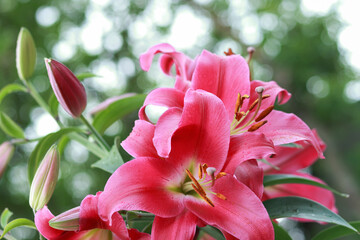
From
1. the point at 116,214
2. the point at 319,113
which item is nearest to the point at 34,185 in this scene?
the point at 116,214

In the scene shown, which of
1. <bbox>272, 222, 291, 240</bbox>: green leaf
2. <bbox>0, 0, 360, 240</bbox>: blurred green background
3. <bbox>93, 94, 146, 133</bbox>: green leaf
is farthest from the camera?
<bbox>0, 0, 360, 240</bbox>: blurred green background

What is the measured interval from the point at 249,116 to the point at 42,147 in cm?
24

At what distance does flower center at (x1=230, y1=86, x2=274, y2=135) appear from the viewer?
1.10 ft

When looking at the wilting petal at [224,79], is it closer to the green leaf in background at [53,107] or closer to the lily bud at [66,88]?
the lily bud at [66,88]

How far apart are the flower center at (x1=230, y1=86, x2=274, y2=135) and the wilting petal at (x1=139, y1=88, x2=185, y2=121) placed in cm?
5

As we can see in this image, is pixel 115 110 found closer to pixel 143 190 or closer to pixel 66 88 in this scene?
pixel 66 88

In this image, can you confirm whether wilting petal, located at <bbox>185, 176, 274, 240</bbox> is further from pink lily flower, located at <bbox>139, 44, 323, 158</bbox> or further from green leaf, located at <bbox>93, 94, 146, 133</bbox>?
green leaf, located at <bbox>93, 94, 146, 133</bbox>

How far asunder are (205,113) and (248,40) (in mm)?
4211

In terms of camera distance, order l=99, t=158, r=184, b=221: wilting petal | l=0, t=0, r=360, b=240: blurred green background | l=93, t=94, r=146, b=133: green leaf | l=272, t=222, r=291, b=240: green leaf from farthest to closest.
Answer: l=0, t=0, r=360, b=240: blurred green background, l=93, t=94, r=146, b=133: green leaf, l=272, t=222, r=291, b=240: green leaf, l=99, t=158, r=184, b=221: wilting petal

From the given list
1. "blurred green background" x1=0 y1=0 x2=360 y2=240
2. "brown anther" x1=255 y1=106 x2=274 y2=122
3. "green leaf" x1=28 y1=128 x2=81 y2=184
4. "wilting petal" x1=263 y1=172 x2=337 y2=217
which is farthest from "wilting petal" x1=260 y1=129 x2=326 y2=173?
"blurred green background" x1=0 y1=0 x2=360 y2=240

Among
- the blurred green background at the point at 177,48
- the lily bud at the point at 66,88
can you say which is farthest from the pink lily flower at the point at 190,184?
the blurred green background at the point at 177,48

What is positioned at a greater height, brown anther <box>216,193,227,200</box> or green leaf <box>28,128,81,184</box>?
brown anther <box>216,193,227,200</box>

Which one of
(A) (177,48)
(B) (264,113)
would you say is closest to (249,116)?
(B) (264,113)

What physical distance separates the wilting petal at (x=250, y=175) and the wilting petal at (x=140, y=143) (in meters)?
0.07
